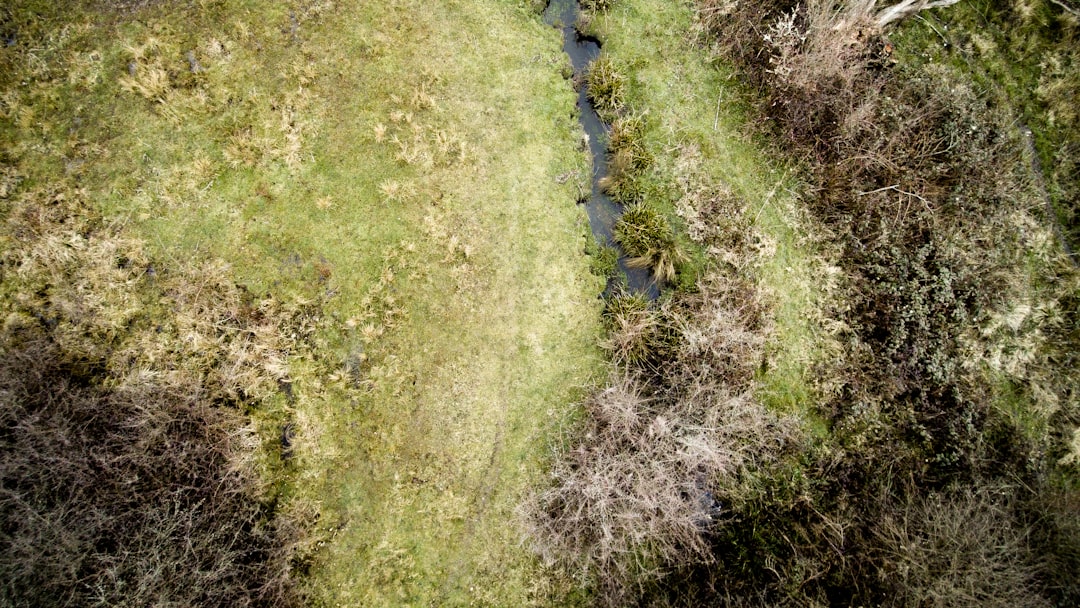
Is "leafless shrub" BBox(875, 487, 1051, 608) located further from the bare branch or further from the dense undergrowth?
the bare branch

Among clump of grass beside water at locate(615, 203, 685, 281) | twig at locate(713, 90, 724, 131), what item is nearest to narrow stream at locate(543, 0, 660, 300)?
clump of grass beside water at locate(615, 203, 685, 281)

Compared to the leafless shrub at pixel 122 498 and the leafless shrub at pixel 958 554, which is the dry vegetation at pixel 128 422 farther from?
the leafless shrub at pixel 958 554

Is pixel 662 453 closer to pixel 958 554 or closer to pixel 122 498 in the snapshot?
pixel 958 554

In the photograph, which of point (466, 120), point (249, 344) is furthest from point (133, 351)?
point (466, 120)

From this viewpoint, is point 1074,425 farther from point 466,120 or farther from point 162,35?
point 162,35

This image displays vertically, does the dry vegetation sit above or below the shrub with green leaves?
below

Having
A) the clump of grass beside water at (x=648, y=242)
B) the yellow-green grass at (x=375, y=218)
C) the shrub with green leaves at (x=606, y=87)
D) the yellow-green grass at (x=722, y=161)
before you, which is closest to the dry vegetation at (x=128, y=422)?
the yellow-green grass at (x=375, y=218)

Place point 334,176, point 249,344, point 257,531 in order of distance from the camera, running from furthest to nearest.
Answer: point 334,176, point 249,344, point 257,531
